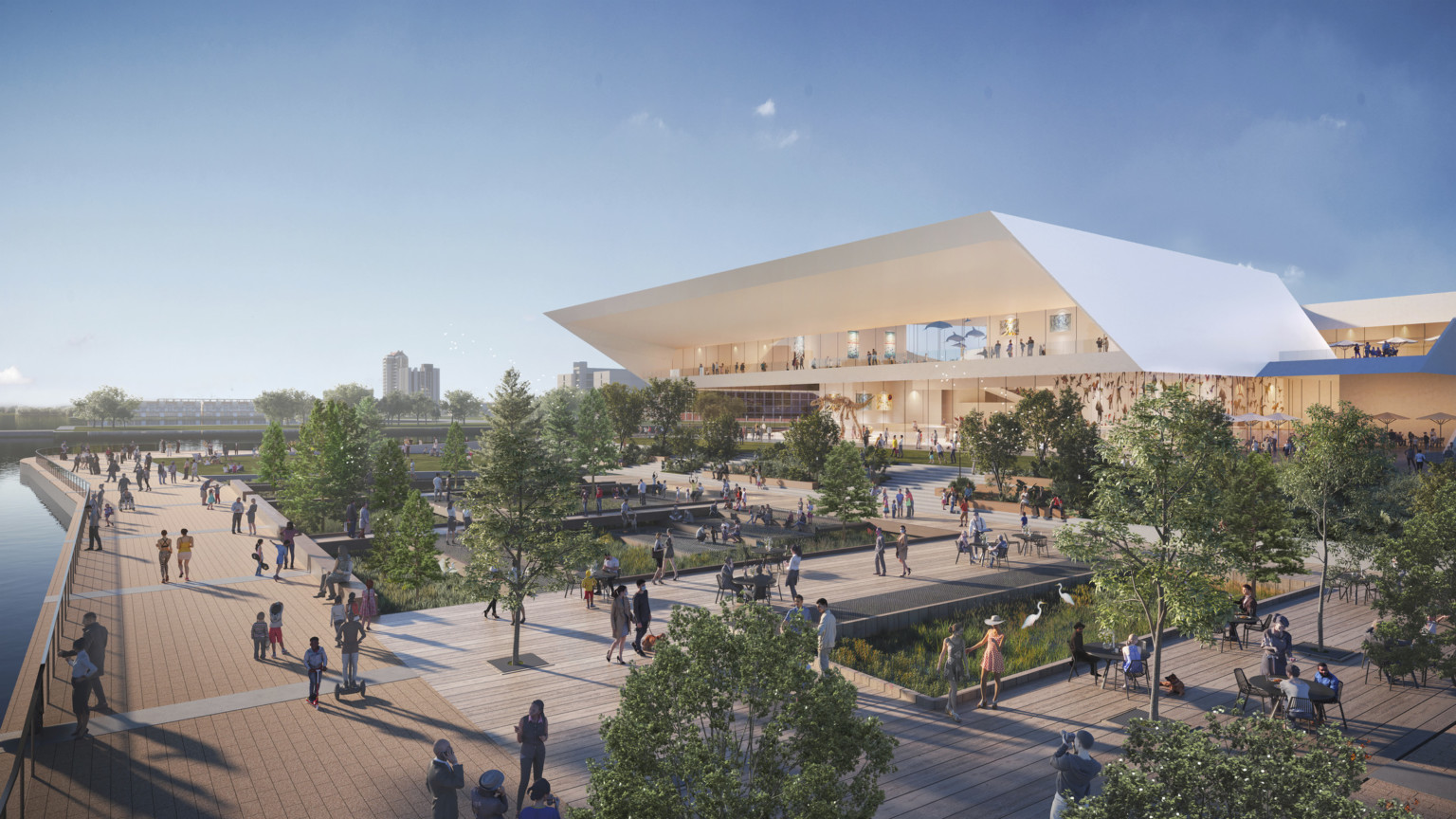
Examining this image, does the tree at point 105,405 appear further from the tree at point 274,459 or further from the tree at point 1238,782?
the tree at point 1238,782

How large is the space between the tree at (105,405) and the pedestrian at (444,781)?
132 metres

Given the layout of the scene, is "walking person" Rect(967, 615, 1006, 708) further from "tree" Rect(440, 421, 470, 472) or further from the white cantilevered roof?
"tree" Rect(440, 421, 470, 472)

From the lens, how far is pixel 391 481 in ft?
84.9

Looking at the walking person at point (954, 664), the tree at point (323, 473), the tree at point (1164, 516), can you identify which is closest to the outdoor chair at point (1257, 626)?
the tree at point (1164, 516)

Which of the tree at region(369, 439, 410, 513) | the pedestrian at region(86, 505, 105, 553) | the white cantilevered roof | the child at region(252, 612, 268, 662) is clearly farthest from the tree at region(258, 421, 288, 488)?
the white cantilevered roof

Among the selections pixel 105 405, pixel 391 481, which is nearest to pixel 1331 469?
pixel 391 481

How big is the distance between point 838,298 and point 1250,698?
1791 inches

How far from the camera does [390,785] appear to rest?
8094 mm

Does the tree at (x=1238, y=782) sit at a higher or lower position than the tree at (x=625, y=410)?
lower

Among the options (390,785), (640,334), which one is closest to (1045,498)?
(390,785)

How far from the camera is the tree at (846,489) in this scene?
26.2m

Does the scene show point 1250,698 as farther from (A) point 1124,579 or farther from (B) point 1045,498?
(B) point 1045,498

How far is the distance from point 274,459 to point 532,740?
32.2 m

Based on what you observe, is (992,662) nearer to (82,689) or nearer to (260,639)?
(260,639)
